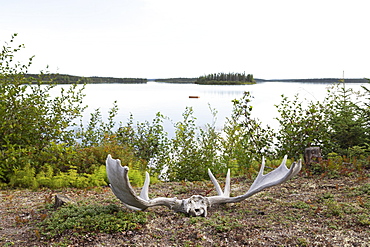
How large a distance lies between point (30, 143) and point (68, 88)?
5.03ft

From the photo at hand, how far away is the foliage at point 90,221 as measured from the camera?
3.80 m

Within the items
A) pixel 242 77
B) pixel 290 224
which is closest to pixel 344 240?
pixel 290 224

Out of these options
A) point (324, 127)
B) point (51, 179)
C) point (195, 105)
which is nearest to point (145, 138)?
point (51, 179)

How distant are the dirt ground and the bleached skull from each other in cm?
12

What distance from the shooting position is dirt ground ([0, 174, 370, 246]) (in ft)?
11.9

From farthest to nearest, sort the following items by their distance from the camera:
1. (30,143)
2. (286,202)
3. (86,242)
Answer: (30,143) < (286,202) < (86,242)

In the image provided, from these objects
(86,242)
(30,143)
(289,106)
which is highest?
(289,106)

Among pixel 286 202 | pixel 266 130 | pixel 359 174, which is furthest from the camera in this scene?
pixel 266 130

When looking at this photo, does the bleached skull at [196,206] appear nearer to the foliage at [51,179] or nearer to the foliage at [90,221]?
the foliage at [90,221]

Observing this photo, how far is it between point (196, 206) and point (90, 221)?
1395 mm

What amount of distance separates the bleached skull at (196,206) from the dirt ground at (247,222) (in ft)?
0.41

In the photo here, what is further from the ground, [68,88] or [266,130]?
[68,88]

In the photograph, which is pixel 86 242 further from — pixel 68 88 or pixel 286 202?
pixel 68 88

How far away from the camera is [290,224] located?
4.04 m
